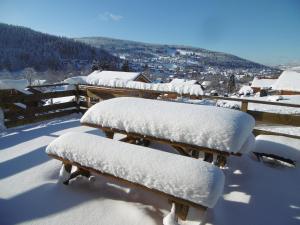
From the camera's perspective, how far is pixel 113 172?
2.51 meters

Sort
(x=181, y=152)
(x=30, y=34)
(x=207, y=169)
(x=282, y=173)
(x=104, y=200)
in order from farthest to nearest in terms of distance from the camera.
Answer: (x=30, y=34) → (x=282, y=173) → (x=181, y=152) → (x=104, y=200) → (x=207, y=169)

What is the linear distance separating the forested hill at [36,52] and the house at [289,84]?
186ft

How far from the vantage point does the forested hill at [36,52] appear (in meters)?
74.9

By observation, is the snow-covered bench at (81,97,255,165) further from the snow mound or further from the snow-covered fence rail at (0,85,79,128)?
the snow-covered fence rail at (0,85,79,128)

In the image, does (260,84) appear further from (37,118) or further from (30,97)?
(30,97)

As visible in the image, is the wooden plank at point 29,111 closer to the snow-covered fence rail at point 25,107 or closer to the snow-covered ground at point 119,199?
the snow-covered fence rail at point 25,107

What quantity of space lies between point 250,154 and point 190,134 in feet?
6.97

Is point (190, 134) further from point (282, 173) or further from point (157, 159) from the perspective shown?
point (282, 173)

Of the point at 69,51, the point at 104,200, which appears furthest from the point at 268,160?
the point at 69,51

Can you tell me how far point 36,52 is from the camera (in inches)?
3236

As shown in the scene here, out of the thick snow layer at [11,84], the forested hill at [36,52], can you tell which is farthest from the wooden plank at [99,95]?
the forested hill at [36,52]

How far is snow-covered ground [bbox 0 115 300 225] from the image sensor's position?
256cm

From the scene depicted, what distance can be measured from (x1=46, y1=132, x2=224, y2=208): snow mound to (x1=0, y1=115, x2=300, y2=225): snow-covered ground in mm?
482

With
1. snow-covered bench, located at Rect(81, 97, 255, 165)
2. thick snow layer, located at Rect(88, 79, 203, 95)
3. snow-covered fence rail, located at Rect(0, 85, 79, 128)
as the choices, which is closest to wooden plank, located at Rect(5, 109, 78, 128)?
snow-covered fence rail, located at Rect(0, 85, 79, 128)
